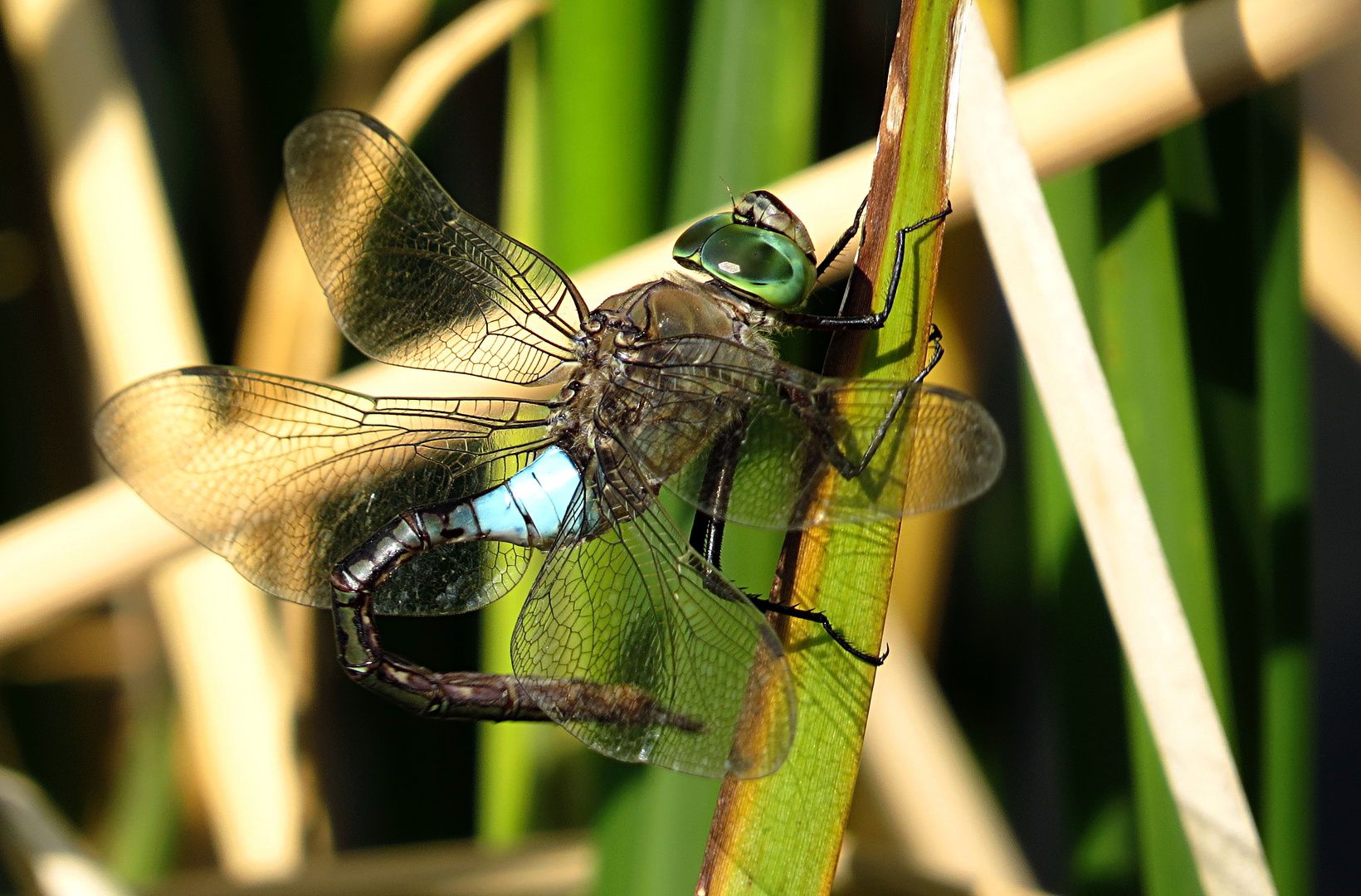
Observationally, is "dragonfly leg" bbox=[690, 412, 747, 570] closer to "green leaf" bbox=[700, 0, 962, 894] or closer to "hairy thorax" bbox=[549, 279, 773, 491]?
"hairy thorax" bbox=[549, 279, 773, 491]

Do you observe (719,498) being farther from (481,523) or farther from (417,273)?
(417,273)

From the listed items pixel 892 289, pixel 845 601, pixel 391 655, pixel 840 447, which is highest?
pixel 892 289

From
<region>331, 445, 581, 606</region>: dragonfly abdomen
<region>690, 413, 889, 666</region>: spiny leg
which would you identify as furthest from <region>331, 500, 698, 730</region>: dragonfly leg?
<region>690, 413, 889, 666</region>: spiny leg

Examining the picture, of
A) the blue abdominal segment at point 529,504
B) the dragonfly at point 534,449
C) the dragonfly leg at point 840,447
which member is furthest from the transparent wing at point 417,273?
the dragonfly leg at point 840,447

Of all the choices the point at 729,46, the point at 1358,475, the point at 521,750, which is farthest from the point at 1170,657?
the point at 1358,475

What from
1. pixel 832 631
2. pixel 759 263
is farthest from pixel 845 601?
pixel 759 263
